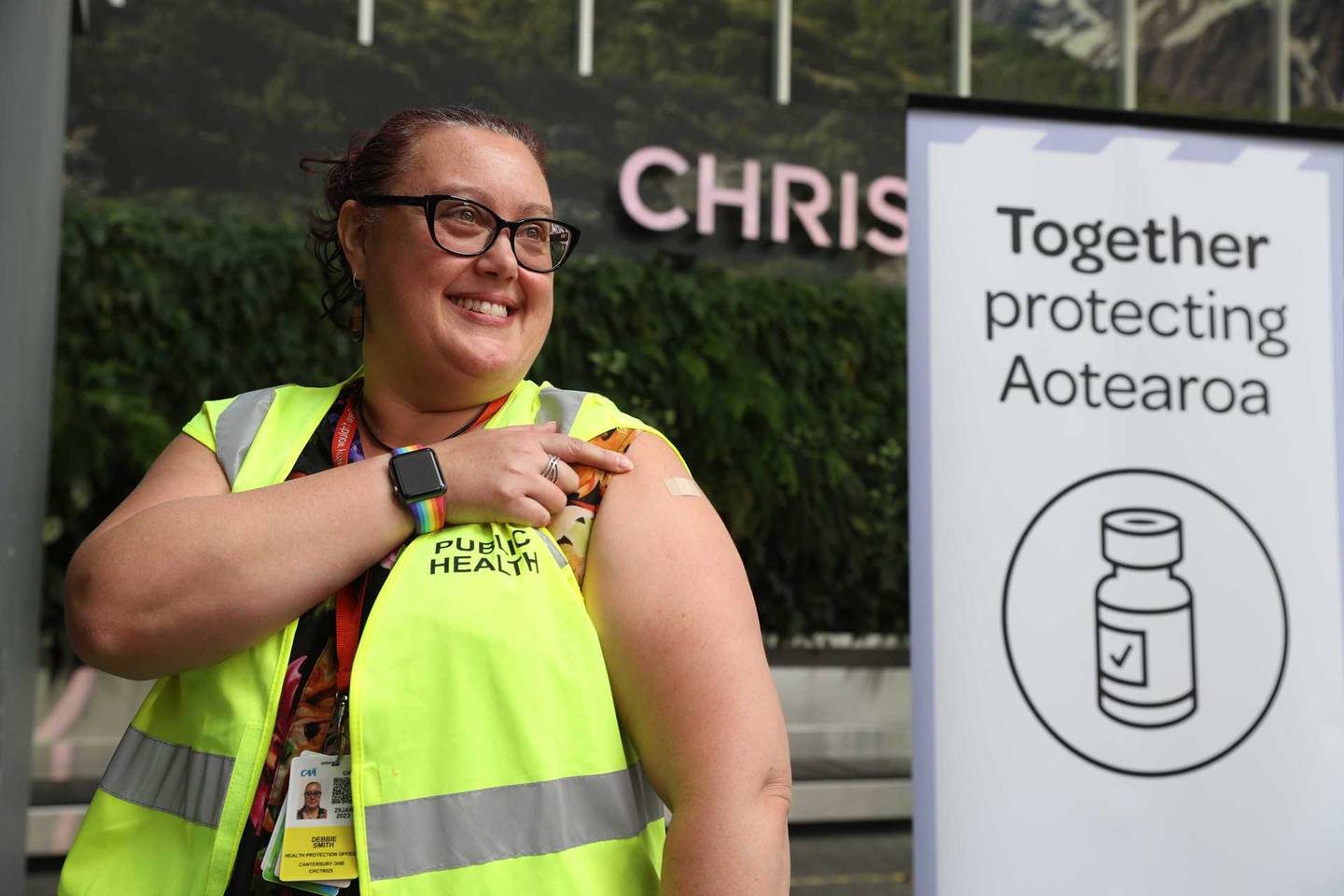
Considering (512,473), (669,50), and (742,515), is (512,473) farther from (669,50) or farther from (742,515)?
(669,50)

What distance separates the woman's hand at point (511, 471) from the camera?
→ 1.21 m

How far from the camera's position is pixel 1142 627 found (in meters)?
2.29

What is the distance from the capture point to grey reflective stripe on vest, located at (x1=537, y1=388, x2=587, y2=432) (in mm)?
1362

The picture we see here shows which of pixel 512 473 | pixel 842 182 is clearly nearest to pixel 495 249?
pixel 512 473

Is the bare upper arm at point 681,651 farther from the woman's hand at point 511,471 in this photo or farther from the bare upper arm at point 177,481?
the bare upper arm at point 177,481

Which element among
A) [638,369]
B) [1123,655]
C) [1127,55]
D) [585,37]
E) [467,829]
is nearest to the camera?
[467,829]

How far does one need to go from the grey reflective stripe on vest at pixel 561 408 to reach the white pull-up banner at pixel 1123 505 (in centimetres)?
101

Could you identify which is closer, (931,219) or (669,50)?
(931,219)

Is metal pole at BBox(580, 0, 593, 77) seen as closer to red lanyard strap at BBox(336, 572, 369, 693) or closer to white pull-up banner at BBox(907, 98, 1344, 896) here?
white pull-up banner at BBox(907, 98, 1344, 896)

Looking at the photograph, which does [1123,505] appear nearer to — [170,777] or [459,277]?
[459,277]

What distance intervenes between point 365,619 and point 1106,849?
1568mm

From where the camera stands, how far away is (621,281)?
241 inches

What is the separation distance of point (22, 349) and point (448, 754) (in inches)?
66.8

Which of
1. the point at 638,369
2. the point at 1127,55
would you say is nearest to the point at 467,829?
the point at 638,369
